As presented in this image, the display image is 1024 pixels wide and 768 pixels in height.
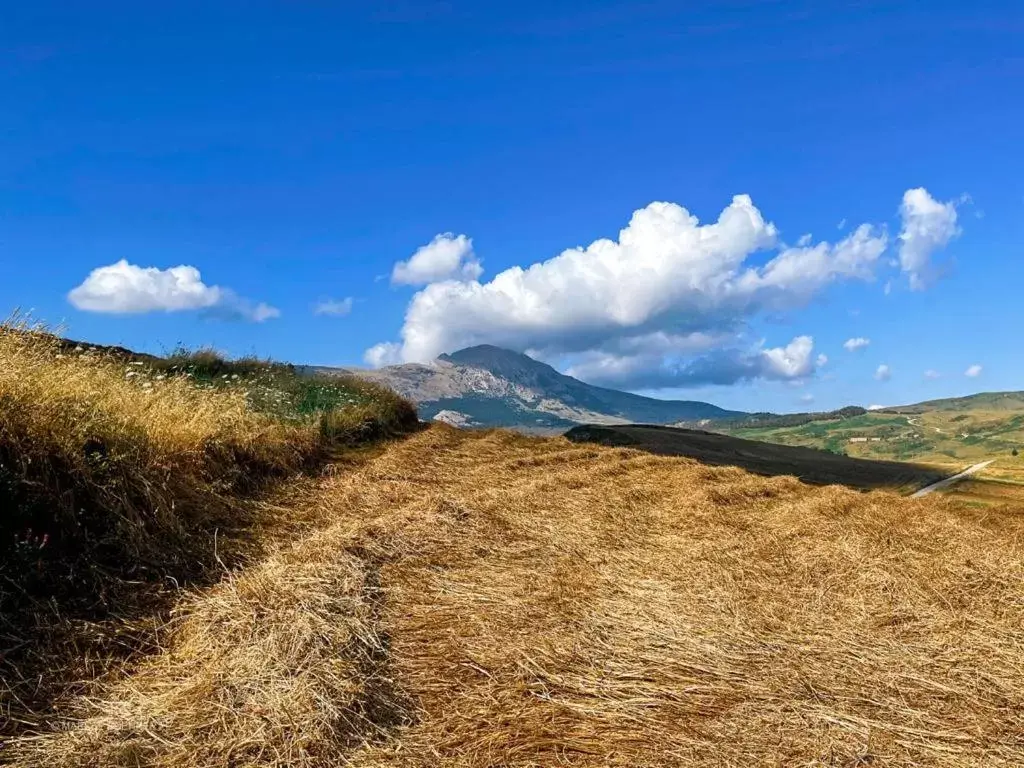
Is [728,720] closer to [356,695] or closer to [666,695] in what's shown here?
[666,695]

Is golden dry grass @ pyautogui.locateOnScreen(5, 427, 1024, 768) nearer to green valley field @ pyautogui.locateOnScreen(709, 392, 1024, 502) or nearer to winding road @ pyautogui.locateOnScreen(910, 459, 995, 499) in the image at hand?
winding road @ pyautogui.locateOnScreen(910, 459, 995, 499)

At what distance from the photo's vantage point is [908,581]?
5328 mm

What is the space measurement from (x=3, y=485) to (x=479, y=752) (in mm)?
4353

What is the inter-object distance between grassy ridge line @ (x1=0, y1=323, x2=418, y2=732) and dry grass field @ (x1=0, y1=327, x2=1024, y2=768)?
0.34 metres

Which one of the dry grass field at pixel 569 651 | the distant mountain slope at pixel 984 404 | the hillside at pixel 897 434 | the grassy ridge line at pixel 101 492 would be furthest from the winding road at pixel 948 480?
the distant mountain slope at pixel 984 404

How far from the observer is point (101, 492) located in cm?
568

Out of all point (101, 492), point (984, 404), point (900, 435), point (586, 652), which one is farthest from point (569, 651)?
point (984, 404)

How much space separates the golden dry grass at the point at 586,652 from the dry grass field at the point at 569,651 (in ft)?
0.06

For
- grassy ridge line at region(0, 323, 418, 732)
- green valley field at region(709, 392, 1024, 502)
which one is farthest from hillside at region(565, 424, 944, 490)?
green valley field at region(709, 392, 1024, 502)

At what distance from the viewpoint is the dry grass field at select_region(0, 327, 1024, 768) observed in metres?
2.98

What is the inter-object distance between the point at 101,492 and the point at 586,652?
4.41 metres

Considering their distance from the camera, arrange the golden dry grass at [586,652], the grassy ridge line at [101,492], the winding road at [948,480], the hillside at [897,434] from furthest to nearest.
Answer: the hillside at [897,434]
the winding road at [948,480]
the grassy ridge line at [101,492]
the golden dry grass at [586,652]

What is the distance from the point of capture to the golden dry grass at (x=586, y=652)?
9.76ft

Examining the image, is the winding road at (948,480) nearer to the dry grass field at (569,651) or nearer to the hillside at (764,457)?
the hillside at (764,457)
